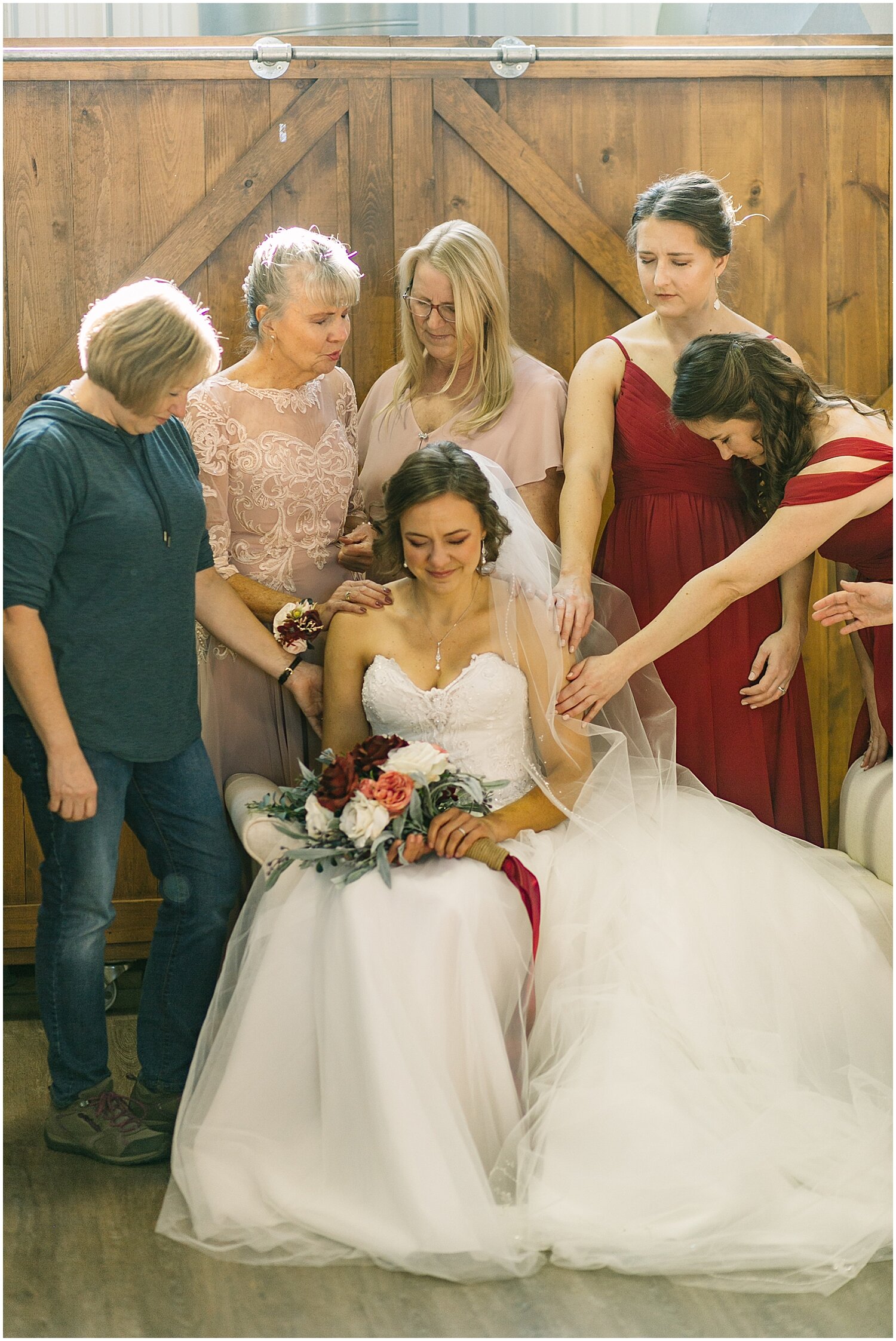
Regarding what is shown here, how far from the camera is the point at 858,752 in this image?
2.84 m

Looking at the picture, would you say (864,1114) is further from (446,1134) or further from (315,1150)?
(315,1150)

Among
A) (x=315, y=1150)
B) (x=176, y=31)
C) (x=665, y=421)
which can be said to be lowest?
(x=315, y=1150)

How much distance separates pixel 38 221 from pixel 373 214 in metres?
0.89

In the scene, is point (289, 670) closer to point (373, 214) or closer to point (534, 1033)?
point (534, 1033)

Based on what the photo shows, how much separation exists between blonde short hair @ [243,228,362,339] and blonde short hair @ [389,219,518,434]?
0.22 m

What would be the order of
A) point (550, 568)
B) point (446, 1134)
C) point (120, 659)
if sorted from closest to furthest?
point (446, 1134), point (120, 659), point (550, 568)

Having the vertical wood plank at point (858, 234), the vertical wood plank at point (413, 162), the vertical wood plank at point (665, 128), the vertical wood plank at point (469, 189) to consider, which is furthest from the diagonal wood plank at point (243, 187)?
the vertical wood plank at point (858, 234)

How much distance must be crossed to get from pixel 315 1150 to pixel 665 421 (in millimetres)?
1793

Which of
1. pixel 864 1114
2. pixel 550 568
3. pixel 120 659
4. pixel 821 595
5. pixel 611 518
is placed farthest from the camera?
pixel 821 595

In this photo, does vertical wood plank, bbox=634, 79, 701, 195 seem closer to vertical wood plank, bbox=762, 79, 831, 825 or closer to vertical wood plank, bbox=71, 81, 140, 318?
vertical wood plank, bbox=762, 79, 831, 825

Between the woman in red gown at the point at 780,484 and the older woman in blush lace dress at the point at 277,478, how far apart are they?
631 millimetres

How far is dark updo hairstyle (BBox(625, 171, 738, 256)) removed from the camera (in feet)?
8.95

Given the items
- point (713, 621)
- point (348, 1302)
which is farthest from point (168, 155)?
point (348, 1302)

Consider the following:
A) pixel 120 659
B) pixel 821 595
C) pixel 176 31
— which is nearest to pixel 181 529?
pixel 120 659
